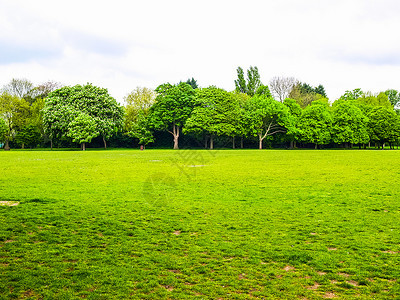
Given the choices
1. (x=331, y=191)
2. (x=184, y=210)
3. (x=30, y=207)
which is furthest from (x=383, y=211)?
(x=30, y=207)

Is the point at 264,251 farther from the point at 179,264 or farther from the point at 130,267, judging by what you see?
the point at 130,267

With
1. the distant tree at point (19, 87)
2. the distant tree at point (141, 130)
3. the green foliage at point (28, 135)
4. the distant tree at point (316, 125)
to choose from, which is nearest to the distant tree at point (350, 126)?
the distant tree at point (316, 125)

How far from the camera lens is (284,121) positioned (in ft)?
250

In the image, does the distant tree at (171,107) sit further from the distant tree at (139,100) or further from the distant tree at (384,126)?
the distant tree at (384,126)

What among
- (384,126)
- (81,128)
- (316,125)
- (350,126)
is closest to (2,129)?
(81,128)

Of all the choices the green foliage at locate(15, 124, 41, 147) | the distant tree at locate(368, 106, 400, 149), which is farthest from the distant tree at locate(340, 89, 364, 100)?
the green foliage at locate(15, 124, 41, 147)

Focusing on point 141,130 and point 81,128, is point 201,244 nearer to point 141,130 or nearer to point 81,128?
point 81,128

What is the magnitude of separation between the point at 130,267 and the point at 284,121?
7357 cm

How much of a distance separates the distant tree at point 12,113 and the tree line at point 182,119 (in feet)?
0.71

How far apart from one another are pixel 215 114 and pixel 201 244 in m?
65.9

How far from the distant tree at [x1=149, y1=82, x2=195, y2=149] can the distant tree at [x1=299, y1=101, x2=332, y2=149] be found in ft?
92.6

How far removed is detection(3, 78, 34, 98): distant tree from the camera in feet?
306

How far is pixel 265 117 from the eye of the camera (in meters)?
77.1

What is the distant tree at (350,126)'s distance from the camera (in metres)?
77.2
